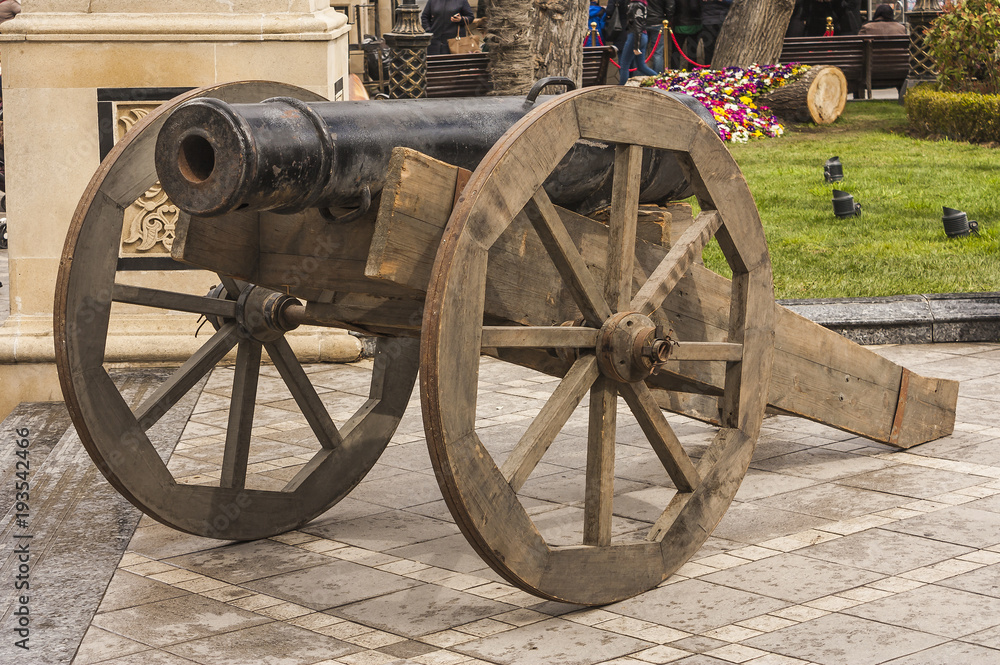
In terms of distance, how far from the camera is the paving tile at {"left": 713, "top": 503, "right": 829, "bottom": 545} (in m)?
4.31

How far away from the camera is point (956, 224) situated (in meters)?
9.75

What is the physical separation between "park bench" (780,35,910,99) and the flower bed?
986 mm

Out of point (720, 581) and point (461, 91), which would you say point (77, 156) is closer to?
point (720, 581)

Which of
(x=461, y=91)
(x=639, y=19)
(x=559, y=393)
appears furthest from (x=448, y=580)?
(x=639, y=19)

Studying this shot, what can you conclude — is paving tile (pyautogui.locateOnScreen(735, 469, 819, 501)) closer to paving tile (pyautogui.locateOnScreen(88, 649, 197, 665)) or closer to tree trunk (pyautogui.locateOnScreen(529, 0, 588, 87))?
paving tile (pyautogui.locateOnScreen(88, 649, 197, 665))

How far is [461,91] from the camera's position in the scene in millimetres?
16406

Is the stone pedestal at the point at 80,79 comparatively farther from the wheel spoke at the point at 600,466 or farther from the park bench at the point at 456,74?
the park bench at the point at 456,74

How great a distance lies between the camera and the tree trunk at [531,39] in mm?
9758

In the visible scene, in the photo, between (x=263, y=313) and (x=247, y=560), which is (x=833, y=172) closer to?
(x=263, y=313)

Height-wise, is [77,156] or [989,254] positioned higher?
[77,156]

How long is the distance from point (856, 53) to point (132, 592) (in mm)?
16534

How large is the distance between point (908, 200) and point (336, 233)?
8.72m

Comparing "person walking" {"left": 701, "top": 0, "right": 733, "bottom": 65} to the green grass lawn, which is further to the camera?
"person walking" {"left": 701, "top": 0, "right": 733, "bottom": 65}

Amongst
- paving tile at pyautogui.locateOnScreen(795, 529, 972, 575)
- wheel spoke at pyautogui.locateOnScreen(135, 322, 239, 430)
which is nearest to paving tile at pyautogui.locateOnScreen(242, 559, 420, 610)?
wheel spoke at pyautogui.locateOnScreen(135, 322, 239, 430)
